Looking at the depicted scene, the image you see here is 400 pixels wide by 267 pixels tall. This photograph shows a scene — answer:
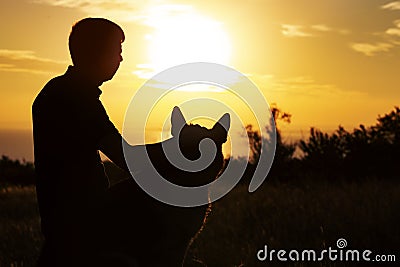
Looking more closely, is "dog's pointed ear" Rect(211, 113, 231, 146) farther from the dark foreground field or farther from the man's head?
the dark foreground field

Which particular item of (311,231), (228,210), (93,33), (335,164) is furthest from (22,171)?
(93,33)

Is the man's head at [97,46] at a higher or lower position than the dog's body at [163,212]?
higher

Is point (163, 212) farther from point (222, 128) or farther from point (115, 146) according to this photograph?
point (222, 128)

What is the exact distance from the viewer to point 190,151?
3119mm

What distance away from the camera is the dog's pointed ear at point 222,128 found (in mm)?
3129

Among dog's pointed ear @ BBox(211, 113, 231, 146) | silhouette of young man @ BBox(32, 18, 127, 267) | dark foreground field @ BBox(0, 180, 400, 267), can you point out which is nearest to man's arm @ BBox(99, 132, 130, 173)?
silhouette of young man @ BBox(32, 18, 127, 267)

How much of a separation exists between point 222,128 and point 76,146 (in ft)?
2.40

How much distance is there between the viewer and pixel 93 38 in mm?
3145

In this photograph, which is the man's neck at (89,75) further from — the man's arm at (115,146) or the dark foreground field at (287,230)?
the dark foreground field at (287,230)

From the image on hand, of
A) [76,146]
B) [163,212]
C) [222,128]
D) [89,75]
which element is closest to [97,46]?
[89,75]

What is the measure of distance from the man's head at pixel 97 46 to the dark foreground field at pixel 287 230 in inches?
142

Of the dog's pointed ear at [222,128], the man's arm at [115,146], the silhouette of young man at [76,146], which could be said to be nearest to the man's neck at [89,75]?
the silhouette of young man at [76,146]

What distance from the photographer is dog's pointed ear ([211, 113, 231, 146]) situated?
3129 millimetres

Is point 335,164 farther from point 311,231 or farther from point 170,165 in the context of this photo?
point 170,165
